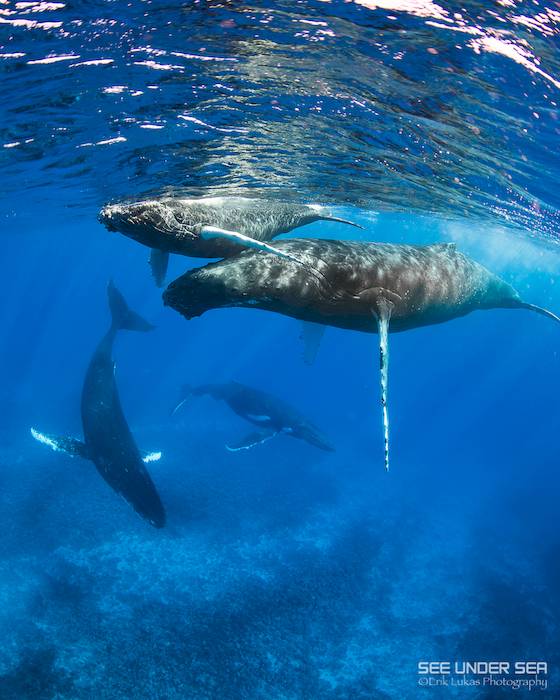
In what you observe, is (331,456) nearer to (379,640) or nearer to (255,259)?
(379,640)

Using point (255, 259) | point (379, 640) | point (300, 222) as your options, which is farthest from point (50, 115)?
point (379, 640)

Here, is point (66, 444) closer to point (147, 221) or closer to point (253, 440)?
point (253, 440)

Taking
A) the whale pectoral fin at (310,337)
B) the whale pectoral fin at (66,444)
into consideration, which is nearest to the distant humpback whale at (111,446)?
the whale pectoral fin at (66,444)

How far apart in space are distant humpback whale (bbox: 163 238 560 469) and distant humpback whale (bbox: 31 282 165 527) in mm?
7934

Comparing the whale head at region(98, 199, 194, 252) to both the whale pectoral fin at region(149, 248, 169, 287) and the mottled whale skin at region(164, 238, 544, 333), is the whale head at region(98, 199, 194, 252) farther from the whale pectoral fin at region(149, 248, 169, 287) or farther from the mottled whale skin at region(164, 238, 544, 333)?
the whale pectoral fin at region(149, 248, 169, 287)

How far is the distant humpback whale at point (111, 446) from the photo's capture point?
35.9 feet

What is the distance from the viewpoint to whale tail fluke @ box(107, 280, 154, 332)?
18422mm

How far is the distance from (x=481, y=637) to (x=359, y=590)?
4442mm

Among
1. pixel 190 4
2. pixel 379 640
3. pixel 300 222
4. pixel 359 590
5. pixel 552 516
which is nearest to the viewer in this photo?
pixel 190 4

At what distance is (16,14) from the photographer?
7035 mm

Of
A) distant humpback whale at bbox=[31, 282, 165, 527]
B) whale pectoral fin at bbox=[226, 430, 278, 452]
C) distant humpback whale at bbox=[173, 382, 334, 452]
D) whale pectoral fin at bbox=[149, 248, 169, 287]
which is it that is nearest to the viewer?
whale pectoral fin at bbox=[149, 248, 169, 287]

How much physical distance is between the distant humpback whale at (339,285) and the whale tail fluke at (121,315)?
46.4 feet

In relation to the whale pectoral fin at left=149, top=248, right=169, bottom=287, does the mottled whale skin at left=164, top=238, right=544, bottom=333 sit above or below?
above

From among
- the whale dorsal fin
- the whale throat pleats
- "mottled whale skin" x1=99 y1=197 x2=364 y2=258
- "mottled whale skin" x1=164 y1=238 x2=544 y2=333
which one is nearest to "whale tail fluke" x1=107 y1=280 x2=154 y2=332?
"mottled whale skin" x1=99 y1=197 x2=364 y2=258
